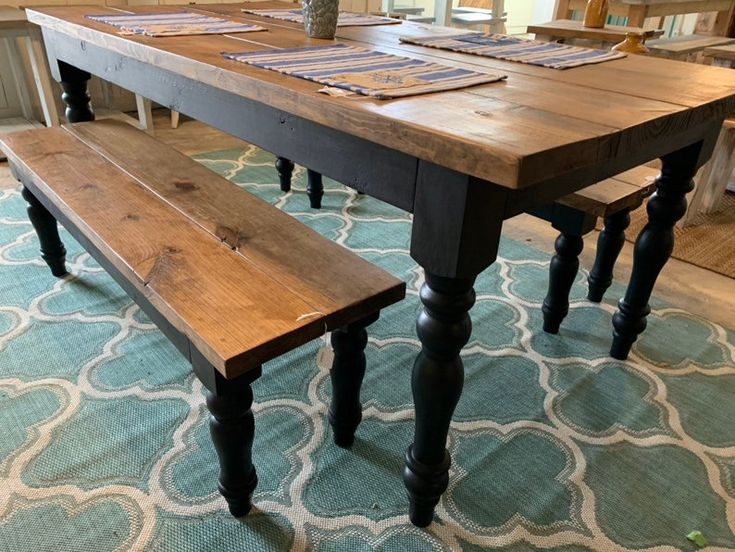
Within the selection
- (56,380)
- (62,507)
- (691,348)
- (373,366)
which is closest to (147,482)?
(62,507)

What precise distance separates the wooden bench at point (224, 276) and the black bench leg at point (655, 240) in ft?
2.49

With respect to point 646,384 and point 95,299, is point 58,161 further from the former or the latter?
point 646,384

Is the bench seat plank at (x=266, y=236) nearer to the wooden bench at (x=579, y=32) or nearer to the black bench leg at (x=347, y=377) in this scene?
the black bench leg at (x=347, y=377)

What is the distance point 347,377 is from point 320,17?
0.94 meters

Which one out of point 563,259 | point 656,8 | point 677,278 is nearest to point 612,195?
point 563,259

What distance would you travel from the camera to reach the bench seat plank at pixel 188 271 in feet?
3.11

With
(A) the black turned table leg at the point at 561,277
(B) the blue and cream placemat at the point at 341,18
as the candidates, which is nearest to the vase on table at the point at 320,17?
(B) the blue and cream placemat at the point at 341,18

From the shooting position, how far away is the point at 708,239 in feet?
8.14

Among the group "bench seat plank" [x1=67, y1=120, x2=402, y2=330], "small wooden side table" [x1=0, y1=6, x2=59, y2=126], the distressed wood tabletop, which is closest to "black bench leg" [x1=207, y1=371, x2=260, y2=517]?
"bench seat plank" [x1=67, y1=120, x2=402, y2=330]

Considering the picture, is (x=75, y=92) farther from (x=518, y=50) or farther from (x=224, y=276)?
(x=518, y=50)

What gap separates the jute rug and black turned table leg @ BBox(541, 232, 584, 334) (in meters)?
0.86

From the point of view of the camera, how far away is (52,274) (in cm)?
201

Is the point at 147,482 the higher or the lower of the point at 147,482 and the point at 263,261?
the lower

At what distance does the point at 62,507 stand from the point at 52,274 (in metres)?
1.04
